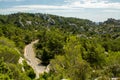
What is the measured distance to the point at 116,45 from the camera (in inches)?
3438

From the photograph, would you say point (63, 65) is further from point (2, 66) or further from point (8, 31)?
point (8, 31)

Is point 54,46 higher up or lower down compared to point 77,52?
lower down

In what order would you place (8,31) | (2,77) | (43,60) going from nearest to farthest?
(2,77), (43,60), (8,31)

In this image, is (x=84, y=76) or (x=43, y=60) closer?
Result: (x=84, y=76)

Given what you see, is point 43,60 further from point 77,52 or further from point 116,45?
point 77,52

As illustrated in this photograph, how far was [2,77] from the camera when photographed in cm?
2720

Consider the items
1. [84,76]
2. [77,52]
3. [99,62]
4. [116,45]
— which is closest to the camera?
[84,76]

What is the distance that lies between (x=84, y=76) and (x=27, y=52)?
201 ft

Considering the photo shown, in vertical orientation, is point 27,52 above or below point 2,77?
below

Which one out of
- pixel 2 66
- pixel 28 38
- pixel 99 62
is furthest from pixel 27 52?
pixel 2 66

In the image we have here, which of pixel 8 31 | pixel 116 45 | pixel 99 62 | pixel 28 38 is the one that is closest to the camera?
pixel 99 62

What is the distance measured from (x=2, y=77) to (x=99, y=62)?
95.3 feet

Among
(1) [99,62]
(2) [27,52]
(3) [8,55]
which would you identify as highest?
(3) [8,55]

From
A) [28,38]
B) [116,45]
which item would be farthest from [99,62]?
[28,38]
